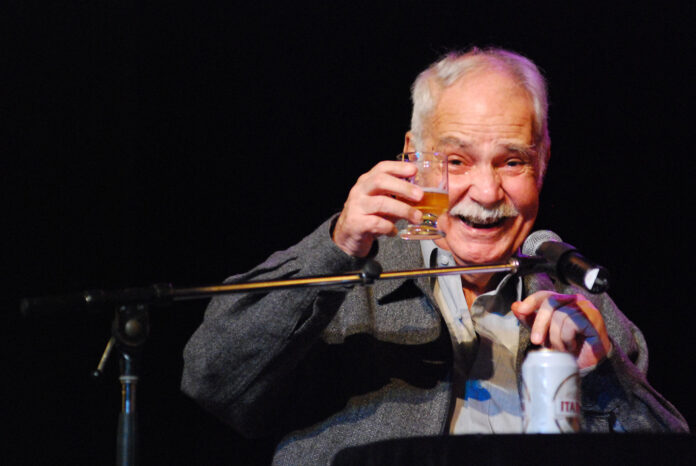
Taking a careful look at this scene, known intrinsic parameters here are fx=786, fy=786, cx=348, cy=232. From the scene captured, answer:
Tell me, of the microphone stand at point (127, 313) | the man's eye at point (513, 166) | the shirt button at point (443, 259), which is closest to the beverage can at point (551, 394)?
the microphone stand at point (127, 313)

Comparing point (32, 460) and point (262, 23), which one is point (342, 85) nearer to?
point (262, 23)

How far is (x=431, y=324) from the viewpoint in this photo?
2.13 metres

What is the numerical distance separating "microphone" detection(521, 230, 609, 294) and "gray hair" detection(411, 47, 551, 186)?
0.92 metres

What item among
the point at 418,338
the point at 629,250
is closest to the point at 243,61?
the point at 418,338

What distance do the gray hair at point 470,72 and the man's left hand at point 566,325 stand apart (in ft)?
2.56

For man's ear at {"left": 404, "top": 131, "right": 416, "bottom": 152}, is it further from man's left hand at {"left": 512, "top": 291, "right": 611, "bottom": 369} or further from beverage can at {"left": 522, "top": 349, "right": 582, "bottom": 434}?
beverage can at {"left": 522, "top": 349, "right": 582, "bottom": 434}

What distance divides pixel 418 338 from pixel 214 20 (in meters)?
1.79

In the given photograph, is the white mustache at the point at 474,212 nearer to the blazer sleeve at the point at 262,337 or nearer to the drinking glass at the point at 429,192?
the drinking glass at the point at 429,192

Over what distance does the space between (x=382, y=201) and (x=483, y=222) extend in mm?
785

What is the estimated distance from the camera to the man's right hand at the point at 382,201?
1684mm

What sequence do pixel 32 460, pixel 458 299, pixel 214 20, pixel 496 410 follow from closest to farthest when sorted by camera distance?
pixel 496 410, pixel 458 299, pixel 32 460, pixel 214 20

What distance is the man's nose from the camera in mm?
2373

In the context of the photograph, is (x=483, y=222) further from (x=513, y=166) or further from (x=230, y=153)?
(x=230, y=153)

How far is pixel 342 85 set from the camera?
3.44m
